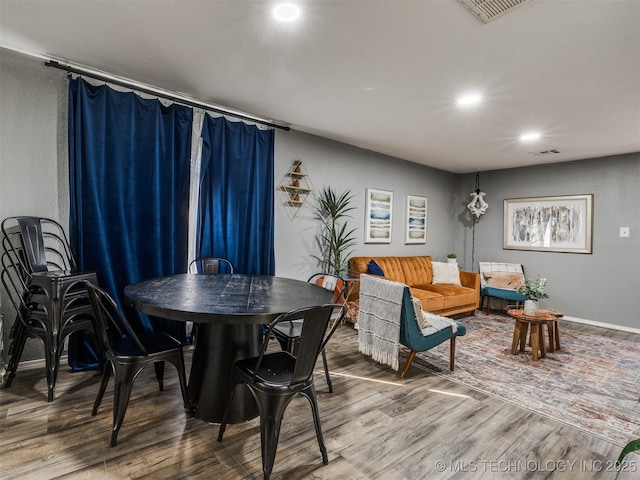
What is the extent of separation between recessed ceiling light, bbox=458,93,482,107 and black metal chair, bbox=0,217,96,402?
11.2 feet

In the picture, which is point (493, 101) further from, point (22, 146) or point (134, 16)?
point (22, 146)

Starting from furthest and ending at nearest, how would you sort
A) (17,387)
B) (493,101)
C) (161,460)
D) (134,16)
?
(493,101)
(17,387)
(134,16)
(161,460)

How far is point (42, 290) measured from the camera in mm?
2559

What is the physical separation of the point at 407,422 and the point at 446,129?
3214mm

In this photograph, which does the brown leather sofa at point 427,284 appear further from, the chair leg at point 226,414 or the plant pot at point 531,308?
the chair leg at point 226,414

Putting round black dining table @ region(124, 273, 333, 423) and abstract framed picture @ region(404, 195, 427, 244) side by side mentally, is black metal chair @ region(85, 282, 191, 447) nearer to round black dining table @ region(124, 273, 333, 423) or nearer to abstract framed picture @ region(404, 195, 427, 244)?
round black dining table @ region(124, 273, 333, 423)

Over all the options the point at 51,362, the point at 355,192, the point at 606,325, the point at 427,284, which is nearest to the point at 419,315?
the point at 355,192

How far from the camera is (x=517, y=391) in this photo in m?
2.76

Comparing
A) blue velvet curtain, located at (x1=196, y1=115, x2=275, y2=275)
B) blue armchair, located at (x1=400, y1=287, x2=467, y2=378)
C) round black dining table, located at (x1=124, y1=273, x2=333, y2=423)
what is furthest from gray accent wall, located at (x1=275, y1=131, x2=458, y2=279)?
round black dining table, located at (x1=124, y1=273, x2=333, y2=423)

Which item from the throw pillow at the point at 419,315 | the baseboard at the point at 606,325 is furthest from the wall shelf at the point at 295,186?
the baseboard at the point at 606,325

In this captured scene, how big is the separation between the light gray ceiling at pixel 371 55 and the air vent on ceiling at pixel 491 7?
5 cm

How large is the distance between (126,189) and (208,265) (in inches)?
38.7

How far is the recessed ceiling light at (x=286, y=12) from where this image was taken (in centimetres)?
193

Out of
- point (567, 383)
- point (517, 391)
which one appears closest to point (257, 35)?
point (517, 391)
